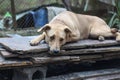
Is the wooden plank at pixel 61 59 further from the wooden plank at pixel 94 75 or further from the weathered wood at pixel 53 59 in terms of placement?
the wooden plank at pixel 94 75

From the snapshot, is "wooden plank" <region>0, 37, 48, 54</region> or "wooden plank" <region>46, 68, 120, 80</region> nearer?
"wooden plank" <region>0, 37, 48, 54</region>

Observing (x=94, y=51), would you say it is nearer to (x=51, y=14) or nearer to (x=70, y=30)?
(x=70, y=30)

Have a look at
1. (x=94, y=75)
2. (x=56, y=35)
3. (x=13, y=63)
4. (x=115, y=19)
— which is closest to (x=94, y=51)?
(x=94, y=75)

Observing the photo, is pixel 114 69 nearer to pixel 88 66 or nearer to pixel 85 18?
pixel 88 66

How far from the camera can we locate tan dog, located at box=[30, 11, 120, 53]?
18.1 feet

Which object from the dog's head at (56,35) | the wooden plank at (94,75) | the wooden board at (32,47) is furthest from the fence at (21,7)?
the wooden plank at (94,75)

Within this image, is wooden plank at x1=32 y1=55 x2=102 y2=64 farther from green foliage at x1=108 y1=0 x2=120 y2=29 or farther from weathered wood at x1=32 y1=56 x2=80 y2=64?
green foliage at x1=108 y1=0 x2=120 y2=29

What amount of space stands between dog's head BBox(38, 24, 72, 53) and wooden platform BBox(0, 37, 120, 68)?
99mm

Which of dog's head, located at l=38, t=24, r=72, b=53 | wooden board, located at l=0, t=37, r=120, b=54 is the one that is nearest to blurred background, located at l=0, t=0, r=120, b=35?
wooden board, located at l=0, t=37, r=120, b=54

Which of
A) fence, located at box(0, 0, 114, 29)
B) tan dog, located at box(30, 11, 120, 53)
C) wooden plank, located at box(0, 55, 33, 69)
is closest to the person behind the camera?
wooden plank, located at box(0, 55, 33, 69)

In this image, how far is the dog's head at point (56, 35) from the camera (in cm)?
537

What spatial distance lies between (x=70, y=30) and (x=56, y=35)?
1.24 feet

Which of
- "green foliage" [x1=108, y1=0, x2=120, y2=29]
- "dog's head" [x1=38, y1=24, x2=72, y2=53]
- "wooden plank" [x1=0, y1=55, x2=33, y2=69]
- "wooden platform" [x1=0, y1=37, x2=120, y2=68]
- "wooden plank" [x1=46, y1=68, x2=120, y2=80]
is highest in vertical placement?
"green foliage" [x1=108, y1=0, x2=120, y2=29]

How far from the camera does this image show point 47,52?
526cm
